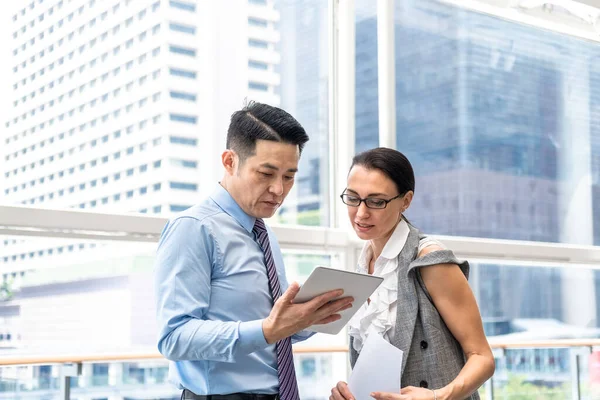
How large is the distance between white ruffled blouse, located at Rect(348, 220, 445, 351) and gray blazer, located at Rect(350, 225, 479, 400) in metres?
0.05

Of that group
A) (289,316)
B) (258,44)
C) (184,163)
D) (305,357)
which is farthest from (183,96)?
(289,316)

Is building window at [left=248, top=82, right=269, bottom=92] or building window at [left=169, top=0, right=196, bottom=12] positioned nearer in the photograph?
building window at [left=169, top=0, right=196, bottom=12]

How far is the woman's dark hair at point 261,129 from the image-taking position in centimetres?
204

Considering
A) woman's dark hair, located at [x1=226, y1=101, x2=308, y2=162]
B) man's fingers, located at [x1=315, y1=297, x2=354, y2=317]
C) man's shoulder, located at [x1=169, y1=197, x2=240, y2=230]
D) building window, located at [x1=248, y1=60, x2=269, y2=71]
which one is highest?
building window, located at [x1=248, y1=60, x2=269, y2=71]

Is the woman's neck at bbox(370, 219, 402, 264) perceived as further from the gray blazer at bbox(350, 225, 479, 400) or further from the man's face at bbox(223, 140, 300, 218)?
the man's face at bbox(223, 140, 300, 218)

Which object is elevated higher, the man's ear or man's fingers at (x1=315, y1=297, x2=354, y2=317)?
the man's ear

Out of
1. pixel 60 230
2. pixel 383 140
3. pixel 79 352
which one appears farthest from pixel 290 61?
pixel 79 352

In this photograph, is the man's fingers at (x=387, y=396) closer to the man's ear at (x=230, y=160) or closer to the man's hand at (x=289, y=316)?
the man's hand at (x=289, y=316)

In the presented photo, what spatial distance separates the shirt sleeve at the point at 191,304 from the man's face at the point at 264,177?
17cm

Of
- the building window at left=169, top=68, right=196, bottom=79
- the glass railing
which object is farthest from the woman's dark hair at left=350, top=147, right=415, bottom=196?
the building window at left=169, top=68, right=196, bottom=79

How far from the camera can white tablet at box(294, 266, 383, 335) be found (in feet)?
5.76

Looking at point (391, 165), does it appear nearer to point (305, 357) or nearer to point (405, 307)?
point (405, 307)

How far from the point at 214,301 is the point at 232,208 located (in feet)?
0.90

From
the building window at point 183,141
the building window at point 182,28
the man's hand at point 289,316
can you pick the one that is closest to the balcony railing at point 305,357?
the building window at point 183,141
